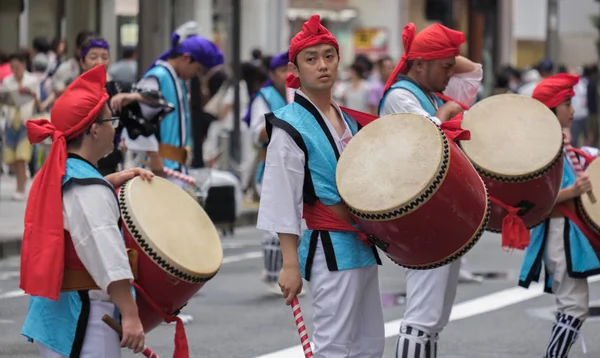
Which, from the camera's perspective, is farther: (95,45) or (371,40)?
(371,40)

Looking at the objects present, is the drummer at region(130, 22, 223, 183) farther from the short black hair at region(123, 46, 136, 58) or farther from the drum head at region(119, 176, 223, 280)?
the short black hair at region(123, 46, 136, 58)

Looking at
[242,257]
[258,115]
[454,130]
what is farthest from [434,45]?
[242,257]

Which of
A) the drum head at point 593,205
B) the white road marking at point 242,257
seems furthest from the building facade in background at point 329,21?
the drum head at point 593,205

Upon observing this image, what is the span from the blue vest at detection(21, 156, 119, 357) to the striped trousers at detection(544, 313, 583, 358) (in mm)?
3388

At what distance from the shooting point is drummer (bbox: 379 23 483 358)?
7086mm

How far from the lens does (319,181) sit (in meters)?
6.04

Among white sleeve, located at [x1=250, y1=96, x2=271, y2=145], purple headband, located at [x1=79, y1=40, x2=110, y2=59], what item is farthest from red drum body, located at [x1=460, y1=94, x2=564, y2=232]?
white sleeve, located at [x1=250, y1=96, x2=271, y2=145]

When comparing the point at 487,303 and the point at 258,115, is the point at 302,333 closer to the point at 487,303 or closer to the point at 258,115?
the point at 487,303

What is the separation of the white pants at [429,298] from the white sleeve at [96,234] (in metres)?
2.18

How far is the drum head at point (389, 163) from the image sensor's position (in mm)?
5781

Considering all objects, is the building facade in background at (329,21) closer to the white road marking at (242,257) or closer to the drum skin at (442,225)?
the white road marking at (242,257)

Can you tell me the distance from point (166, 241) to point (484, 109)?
2.42 meters

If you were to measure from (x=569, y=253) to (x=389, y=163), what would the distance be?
2432 millimetres

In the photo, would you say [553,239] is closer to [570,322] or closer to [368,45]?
[570,322]
